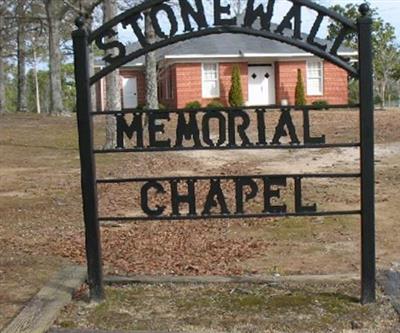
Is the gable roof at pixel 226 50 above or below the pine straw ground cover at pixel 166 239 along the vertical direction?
above

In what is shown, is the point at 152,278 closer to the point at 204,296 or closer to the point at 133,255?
the point at 204,296

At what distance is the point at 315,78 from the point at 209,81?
18.7ft

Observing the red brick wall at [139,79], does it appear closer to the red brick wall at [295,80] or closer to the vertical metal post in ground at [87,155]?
the red brick wall at [295,80]

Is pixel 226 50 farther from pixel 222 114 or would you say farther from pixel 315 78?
pixel 222 114

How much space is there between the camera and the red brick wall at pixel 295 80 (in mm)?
35938

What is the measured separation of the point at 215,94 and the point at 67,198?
25.7 meters

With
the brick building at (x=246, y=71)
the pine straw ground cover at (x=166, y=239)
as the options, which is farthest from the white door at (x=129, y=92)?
the pine straw ground cover at (x=166, y=239)

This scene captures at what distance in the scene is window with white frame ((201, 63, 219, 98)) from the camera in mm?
35562

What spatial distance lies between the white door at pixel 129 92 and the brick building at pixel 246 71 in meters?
2.57

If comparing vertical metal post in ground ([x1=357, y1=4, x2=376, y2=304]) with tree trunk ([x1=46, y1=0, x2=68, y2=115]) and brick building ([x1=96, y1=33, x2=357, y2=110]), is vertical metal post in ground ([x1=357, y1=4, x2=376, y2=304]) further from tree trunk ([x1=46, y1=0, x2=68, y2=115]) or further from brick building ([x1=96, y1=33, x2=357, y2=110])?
brick building ([x1=96, y1=33, x2=357, y2=110])

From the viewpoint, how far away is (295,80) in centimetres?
3594

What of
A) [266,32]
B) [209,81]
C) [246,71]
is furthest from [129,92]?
[266,32]

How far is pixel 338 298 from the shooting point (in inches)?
190

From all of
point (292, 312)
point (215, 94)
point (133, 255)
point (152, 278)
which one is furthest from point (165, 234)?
point (215, 94)
